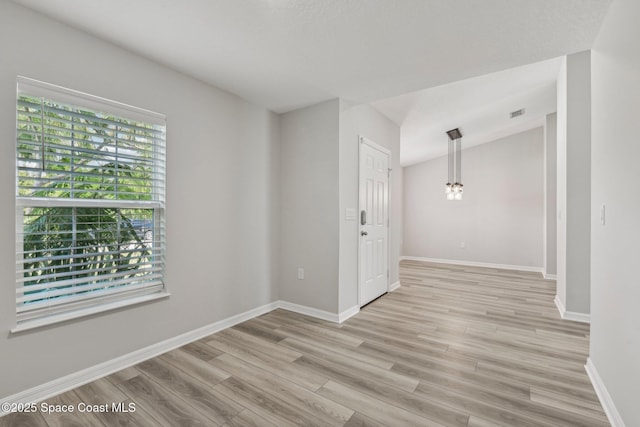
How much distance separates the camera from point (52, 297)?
75.5 inches

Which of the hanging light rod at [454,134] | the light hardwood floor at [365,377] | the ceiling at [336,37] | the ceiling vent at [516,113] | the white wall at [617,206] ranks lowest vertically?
the light hardwood floor at [365,377]

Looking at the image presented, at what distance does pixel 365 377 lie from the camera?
2100mm

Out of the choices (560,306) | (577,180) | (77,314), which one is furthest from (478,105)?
(77,314)

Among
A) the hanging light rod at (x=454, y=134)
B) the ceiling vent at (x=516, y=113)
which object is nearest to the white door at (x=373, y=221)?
the hanging light rod at (x=454, y=134)

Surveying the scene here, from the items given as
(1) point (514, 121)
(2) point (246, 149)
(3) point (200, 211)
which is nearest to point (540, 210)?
(1) point (514, 121)

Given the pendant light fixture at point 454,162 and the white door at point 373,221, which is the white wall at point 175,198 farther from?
the pendant light fixture at point 454,162

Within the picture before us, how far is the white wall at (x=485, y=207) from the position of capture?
618 centimetres

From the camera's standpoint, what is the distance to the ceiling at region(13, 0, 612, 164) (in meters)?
1.76

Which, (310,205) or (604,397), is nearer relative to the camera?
(604,397)

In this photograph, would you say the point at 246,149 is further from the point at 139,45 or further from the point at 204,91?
the point at 139,45

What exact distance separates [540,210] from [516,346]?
4743 mm

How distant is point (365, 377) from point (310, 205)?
A: 6.22 ft

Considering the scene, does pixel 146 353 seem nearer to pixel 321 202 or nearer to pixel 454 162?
pixel 321 202

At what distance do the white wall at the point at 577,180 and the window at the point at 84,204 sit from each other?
4.31 metres
